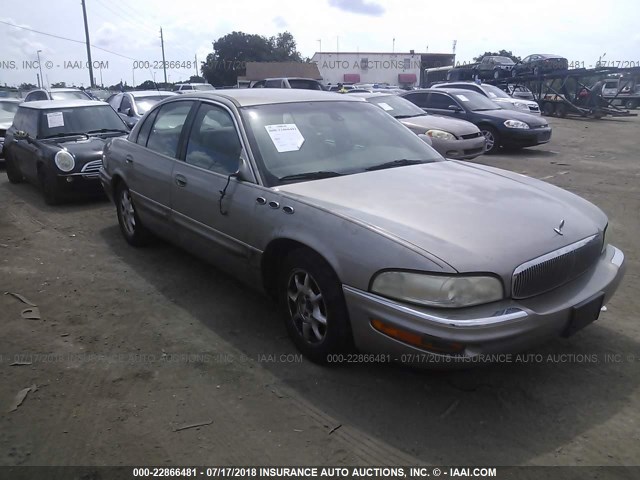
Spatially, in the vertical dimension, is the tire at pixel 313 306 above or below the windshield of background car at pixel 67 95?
below

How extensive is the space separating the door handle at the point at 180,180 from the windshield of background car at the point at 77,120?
469 centimetres

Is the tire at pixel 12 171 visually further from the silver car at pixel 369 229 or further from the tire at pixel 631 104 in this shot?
the tire at pixel 631 104

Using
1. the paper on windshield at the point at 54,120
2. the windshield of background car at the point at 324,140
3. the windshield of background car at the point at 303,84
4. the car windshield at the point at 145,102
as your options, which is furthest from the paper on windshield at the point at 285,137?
the windshield of background car at the point at 303,84

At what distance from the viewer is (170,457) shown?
2535 mm

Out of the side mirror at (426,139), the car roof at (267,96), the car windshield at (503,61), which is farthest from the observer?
the car windshield at (503,61)

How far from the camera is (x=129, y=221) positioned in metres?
5.53

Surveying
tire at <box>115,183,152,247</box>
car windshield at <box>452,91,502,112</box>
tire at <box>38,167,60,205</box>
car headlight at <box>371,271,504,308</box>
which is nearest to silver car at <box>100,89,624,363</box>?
car headlight at <box>371,271,504,308</box>

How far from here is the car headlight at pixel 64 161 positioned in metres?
7.34

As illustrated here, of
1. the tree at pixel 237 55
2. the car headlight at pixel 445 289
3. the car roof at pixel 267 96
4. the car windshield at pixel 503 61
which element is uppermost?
the tree at pixel 237 55

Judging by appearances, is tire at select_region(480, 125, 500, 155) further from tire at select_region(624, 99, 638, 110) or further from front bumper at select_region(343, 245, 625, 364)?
tire at select_region(624, 99, 638, 110)

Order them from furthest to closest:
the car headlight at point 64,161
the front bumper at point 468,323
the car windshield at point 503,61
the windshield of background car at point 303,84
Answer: the car windshield at point 503,61, the windshield of background car at point 303,84, the car headlight at point 64,161, the front bumper at point 468,323

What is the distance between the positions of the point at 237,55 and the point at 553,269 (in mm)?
84853

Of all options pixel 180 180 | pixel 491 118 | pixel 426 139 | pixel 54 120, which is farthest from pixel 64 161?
pixel 491 118

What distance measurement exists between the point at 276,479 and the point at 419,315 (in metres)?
1.02
